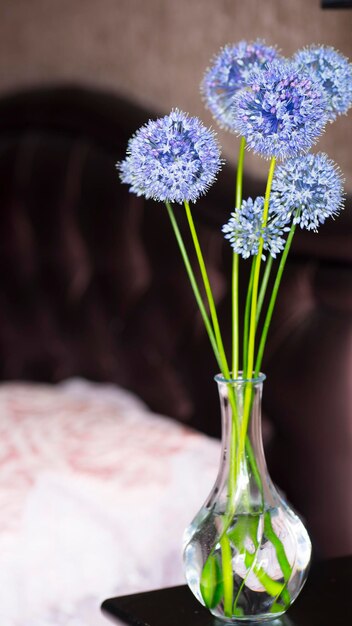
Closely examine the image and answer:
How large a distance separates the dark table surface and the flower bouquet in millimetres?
31

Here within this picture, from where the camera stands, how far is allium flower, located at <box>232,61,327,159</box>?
0.63 meters

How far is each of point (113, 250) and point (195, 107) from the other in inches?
10.1

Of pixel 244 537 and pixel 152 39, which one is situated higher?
pixel 152 39

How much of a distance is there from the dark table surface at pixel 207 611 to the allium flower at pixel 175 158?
0.35m

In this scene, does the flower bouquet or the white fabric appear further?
the white fabric

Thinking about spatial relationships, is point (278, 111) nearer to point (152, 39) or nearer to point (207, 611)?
point (207, 611)

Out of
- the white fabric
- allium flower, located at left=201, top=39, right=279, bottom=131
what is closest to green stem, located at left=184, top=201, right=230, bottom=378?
allium flower, located at left=201, top=39, right=279, bottom=131

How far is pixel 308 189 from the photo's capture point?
66 centimetres

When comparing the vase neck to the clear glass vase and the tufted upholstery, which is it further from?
the tufted upholstery

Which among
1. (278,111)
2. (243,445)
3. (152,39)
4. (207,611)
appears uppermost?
(152,39)

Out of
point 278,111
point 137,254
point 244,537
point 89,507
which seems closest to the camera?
point 278,111

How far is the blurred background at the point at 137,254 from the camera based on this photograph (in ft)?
3.64

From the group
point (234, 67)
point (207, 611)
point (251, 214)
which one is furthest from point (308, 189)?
point (207, 611)

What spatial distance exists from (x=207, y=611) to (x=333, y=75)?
1.46 ft
